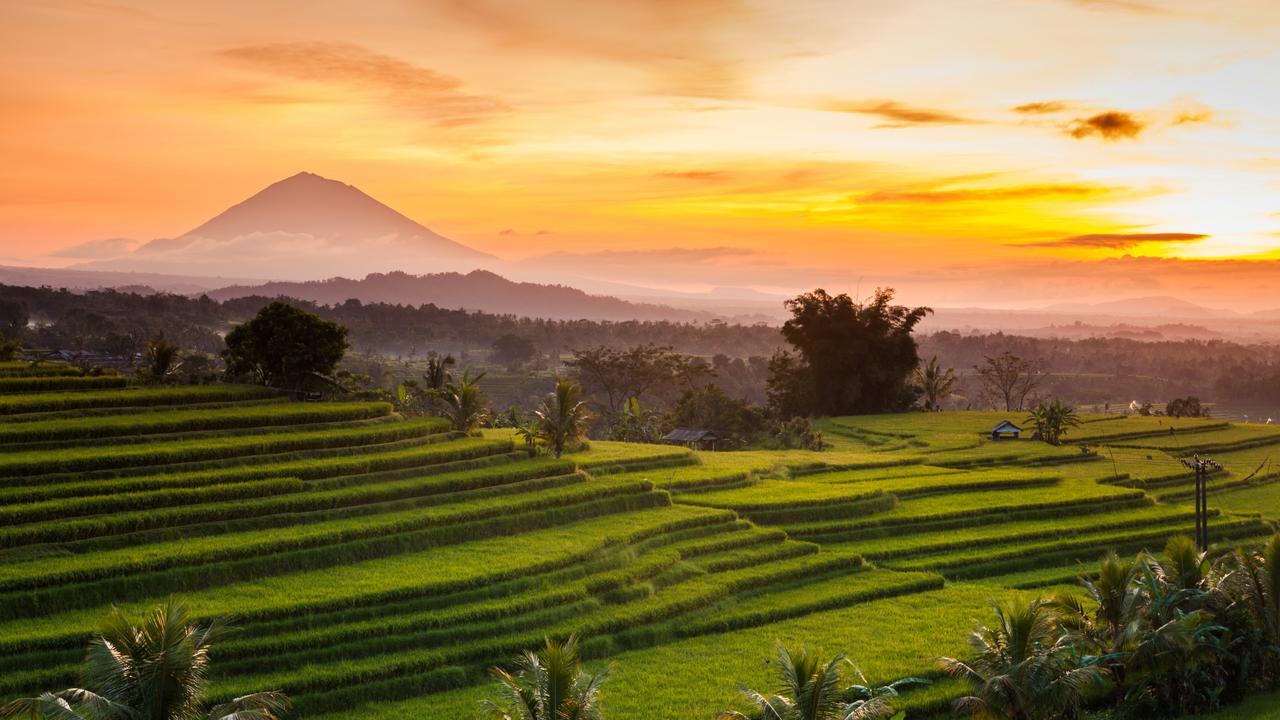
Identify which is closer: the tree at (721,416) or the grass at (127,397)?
the grass at (127,397)

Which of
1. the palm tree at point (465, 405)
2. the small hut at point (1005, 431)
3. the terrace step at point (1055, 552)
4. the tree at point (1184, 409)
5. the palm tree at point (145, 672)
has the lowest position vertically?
the terrace step at point (1055, 552)

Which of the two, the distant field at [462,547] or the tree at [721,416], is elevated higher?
the tree at [721,416]

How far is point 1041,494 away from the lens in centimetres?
3475

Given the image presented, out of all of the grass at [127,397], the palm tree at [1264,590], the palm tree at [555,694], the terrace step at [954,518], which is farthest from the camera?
the terrace step at [954,518]

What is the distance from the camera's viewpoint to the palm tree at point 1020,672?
1666 cm

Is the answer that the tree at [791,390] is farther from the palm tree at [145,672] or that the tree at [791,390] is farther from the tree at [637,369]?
the palm tree at [145,672]

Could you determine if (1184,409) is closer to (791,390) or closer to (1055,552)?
(791,390)

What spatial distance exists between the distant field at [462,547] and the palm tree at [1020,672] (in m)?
1.60

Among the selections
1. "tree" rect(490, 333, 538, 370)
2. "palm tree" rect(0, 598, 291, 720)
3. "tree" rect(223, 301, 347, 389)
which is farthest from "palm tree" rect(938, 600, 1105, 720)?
"tree" rect(490, 333, 538, 370)

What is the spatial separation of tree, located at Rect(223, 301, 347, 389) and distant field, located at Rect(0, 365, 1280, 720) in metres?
1.92

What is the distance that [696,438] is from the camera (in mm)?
50719

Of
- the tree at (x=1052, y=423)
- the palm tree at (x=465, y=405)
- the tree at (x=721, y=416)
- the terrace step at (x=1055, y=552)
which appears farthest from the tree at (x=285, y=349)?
the tree at (x=1052, y=423)

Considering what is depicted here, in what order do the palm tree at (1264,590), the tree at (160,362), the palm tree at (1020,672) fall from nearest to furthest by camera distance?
the palm tree at (1020,672) < the palm tree at (1264,590) < the tree at (160,362)

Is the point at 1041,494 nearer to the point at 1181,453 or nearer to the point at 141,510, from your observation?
the point at 1181,453
